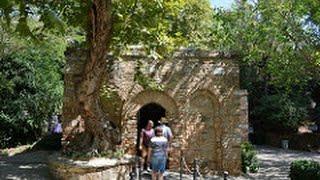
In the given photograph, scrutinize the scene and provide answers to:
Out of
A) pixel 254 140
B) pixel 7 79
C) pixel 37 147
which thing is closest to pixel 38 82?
pixel 7 79

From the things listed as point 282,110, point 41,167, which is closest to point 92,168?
point 41,167

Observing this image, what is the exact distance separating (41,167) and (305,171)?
27.0 feet

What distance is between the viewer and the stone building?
17156 mm

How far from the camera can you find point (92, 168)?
14.3 meters

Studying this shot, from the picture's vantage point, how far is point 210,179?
16.7m

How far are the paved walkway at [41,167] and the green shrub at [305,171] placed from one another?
5.58 feet

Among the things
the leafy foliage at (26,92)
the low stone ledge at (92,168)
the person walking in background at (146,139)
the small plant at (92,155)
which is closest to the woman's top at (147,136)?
the person walking in background at (146,139)

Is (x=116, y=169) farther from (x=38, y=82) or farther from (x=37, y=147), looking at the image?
(x=38, y=82)

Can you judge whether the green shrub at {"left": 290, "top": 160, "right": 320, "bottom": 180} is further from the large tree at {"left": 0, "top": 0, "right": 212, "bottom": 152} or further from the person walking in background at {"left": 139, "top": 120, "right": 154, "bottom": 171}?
the large tree at {"left": 0, "top": 0, "right": 212, "bottom": 152}

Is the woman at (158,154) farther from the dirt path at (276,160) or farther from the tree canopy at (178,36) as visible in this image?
the dirt path at (276,160)

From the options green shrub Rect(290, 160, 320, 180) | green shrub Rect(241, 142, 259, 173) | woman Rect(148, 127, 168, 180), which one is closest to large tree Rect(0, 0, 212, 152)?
woman Rect(148, 127, 168, 180)

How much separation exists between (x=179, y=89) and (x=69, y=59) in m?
3.74

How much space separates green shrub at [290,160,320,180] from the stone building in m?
2.16

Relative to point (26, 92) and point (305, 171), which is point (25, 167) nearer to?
point (26, 92)
